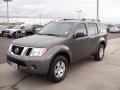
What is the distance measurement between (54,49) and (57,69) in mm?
619

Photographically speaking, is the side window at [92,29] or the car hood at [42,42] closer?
the car hood at [42,42]

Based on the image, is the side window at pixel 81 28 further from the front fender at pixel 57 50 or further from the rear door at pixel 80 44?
the front fender at pixel 57 50

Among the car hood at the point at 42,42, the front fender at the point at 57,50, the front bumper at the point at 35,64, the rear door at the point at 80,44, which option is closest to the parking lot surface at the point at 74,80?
the front bumper at the point at 35,64

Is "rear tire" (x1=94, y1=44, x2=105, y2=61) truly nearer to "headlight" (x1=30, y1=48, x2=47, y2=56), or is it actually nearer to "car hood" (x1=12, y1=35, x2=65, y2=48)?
"car hood" (x1=12, y1=35, x2=65, y2=48)

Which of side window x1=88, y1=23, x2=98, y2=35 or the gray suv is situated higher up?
side window x1=88, y1=23, x2=98, y2=35

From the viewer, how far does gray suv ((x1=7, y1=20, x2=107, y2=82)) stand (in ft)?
15.3

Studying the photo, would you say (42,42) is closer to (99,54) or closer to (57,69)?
(57,69)

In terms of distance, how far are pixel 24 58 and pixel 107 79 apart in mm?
Result: 2610

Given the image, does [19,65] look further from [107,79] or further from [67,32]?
[107,79]

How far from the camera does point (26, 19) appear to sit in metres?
93.4

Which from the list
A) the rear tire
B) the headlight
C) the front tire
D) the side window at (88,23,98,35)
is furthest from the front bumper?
the rear tire

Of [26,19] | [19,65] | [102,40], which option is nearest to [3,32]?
[102,40]

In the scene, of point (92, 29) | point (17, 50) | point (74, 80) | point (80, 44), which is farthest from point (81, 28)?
point (17, 50)

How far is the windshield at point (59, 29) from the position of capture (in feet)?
18.8
